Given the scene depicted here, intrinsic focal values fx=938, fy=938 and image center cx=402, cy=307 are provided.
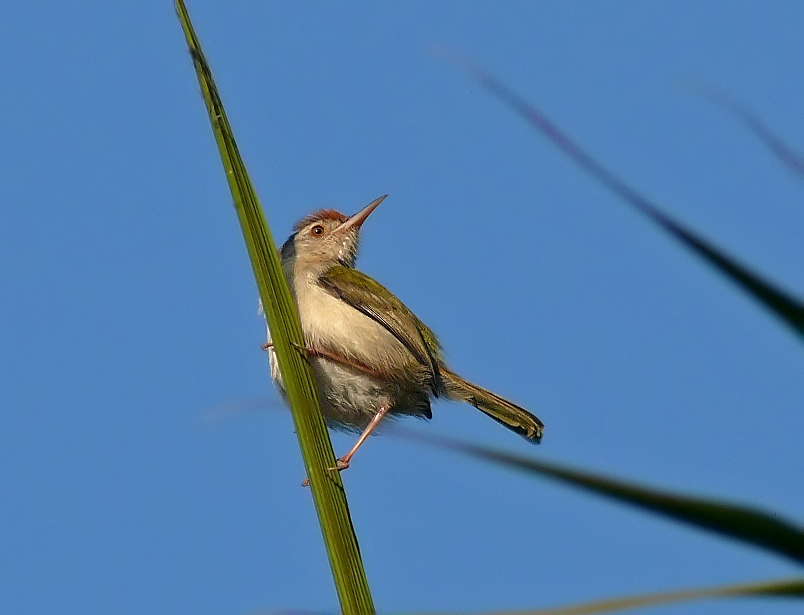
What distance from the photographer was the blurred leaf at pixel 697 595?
69 centimetres

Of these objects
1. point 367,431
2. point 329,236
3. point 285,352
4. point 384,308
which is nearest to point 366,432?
point 367,431

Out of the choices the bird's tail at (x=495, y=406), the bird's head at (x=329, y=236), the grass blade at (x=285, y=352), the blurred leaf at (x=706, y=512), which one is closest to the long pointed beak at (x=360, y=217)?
the bird's head at (x=329, y=236)

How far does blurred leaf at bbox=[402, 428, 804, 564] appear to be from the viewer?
708 millimetres

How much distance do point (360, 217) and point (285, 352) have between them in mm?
4647

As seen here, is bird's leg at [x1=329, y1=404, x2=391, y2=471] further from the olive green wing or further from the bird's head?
the bird's head

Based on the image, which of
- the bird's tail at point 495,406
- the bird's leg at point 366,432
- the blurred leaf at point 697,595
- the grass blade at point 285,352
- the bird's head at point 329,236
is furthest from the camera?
the bird's head at point 329,236

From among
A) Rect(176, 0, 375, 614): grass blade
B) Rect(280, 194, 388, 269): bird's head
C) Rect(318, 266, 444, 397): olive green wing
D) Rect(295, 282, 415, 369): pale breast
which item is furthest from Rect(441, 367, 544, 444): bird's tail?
Rect(176, 0, 375, 614): grass blade

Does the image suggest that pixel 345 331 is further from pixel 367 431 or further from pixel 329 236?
pixel 329 236

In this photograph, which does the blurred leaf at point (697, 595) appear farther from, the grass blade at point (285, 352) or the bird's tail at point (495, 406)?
the bird's tail at point (495, 406)

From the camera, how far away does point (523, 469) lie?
90cm

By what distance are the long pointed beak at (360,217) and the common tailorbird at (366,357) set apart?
1.52ft

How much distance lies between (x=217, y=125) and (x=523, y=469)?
1529mm

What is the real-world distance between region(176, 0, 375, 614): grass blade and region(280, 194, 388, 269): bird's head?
4139 mm

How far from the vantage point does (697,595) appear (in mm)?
759
